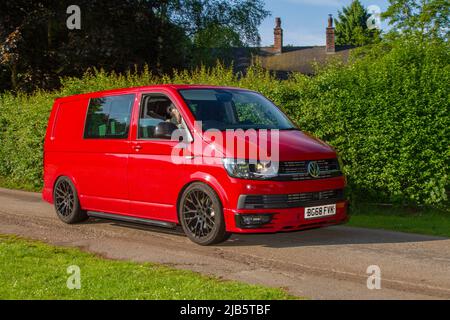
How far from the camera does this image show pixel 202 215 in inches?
313

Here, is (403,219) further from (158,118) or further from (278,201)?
(158,118)

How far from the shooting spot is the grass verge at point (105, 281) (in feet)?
18.1

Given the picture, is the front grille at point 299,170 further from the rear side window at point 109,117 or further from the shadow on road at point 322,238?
the rear side window at point 109,117

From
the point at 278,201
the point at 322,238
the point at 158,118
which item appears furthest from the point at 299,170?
the point at 158,118

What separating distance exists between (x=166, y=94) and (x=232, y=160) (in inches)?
65.7

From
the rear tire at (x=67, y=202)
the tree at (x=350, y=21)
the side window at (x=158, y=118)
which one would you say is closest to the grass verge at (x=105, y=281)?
the side window at (x=158, y=118)

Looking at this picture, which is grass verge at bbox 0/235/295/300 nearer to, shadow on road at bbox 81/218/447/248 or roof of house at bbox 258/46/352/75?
shadow on road at bbox 81/218/447/248

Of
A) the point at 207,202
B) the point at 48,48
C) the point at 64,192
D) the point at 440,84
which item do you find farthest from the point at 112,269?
the point at 48,48

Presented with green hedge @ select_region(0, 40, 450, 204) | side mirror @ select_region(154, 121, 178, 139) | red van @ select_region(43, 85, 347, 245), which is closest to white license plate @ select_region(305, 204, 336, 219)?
red van @ select_region(43, 85, 347, 245)

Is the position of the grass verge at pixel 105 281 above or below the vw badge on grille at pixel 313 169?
below

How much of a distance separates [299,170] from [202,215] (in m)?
1.36

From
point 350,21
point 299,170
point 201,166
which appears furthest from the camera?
point 350,21

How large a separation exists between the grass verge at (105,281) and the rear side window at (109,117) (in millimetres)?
2324
